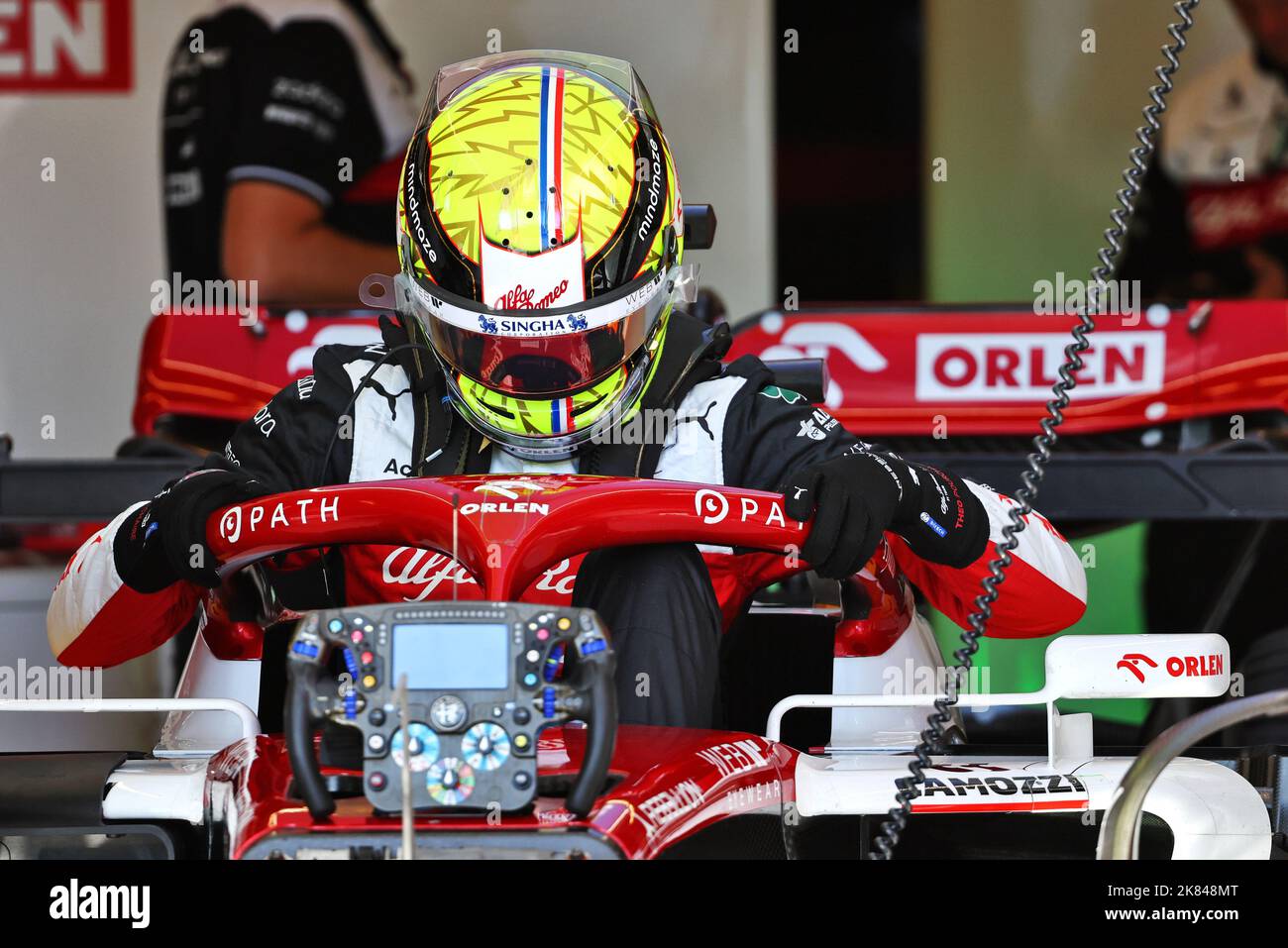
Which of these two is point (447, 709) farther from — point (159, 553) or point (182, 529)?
point (159, 553)

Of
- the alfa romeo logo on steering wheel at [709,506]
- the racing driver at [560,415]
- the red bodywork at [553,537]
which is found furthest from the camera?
the racing driver at [560,415]

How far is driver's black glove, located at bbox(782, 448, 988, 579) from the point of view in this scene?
2.09m

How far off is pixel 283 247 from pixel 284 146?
0.27 meters

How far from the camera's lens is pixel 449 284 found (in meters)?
2.38

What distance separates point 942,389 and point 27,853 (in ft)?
7.80

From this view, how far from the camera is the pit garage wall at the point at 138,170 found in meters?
5.70

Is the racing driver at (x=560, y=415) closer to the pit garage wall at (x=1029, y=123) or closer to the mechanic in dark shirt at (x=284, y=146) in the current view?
the mechanic in dark shirt at (x=284, y=146)

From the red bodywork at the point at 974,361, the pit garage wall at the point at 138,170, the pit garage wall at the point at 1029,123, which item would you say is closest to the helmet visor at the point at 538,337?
the red bodywork at the point at 974,361

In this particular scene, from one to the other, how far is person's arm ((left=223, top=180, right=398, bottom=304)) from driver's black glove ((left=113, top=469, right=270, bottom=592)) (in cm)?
292

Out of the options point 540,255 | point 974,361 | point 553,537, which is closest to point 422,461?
point 540,255

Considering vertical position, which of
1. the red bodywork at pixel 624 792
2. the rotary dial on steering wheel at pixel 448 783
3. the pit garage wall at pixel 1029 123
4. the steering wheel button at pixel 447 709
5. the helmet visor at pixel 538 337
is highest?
the pit garage wall at pixel 1029 123

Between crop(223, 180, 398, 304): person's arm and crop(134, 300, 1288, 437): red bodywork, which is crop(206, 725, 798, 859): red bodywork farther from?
crop(223, 180, 398, 304): person's arm

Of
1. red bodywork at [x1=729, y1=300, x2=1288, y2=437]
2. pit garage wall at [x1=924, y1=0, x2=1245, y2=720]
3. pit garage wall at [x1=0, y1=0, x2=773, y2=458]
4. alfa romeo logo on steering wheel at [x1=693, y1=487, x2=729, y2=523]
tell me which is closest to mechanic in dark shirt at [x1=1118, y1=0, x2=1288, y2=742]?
pit garage wall at [x1=924, y1=0, x2=1245, y2=720]

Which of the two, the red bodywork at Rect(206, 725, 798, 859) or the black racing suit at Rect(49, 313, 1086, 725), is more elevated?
the black racing suit at Rect(49, 313, 1086, 725)
